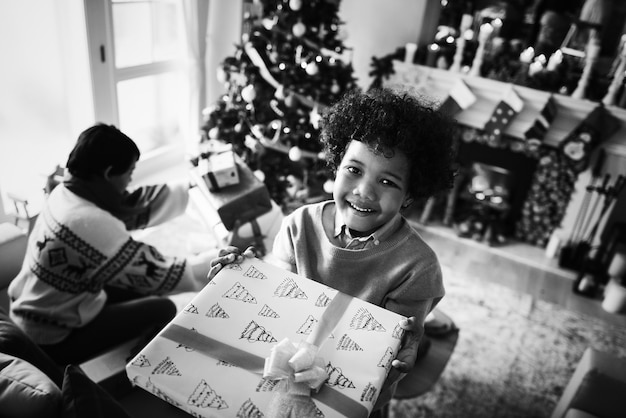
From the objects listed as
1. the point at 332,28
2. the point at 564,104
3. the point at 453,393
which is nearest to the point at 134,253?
the point at 453,393

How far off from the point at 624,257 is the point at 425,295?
236 centimetres

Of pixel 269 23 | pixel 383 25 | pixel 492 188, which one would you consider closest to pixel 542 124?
pixel 492 188

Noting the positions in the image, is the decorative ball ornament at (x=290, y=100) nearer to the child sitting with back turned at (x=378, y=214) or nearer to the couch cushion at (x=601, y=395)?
the child sitting with back turned at (x=378, y=214)

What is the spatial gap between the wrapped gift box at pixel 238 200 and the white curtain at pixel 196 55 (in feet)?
4.30

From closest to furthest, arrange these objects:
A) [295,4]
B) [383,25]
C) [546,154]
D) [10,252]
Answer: [10,252] → [295,4] → [546,154] → [383,25]

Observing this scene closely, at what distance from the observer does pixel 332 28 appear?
271cm

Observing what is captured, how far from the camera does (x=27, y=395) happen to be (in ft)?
2.86

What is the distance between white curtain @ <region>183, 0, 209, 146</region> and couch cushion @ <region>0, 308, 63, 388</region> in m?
2.34

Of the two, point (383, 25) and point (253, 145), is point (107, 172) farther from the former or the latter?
point (383, 25)

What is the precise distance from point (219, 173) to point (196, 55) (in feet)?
4.92

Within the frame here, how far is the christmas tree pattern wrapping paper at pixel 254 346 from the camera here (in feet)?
2.43

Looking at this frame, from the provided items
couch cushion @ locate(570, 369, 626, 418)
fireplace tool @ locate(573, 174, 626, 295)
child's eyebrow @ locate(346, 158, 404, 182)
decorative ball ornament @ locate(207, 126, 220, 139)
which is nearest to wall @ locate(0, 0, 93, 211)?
decorative ball ornament @ locate(207, 126, 220, 139)

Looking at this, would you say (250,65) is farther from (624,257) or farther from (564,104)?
(624,257)

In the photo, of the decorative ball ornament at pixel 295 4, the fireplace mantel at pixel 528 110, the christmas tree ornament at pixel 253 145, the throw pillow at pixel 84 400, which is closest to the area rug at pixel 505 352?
the fireplace mantel at pixel 528 110
